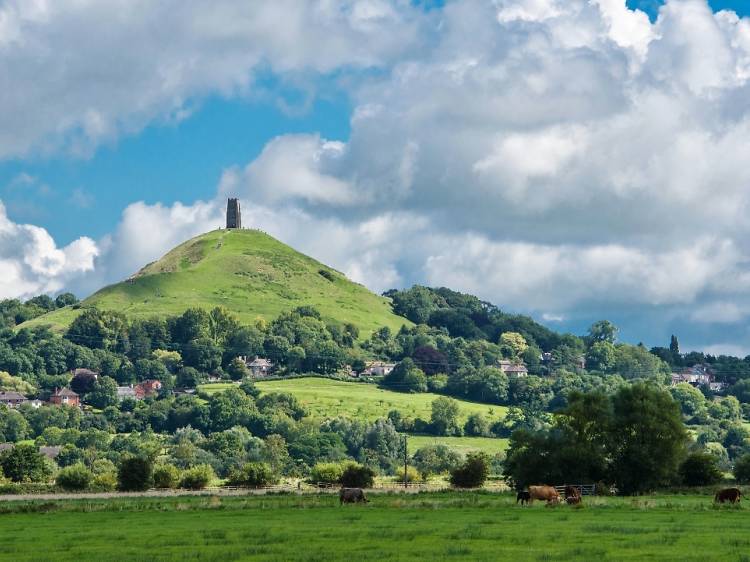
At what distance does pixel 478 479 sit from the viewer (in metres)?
107

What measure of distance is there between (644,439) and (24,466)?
66.6 m

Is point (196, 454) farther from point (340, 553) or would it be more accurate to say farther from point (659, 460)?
Answer: point (340, 553)

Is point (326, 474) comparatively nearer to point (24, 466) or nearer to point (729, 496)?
point (24, 466)

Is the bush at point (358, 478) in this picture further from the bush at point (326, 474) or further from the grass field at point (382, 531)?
the grass field at point (382, 531)

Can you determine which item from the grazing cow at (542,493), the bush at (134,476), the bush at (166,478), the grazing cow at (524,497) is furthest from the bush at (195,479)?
the grazing cow at (524,497)

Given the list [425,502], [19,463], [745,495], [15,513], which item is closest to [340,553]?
[425,502]

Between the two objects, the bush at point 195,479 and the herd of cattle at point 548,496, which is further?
the bush at point 195,479

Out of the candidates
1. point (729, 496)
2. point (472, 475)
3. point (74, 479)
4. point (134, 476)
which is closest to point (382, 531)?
point (729, 496)

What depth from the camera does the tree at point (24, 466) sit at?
132 m

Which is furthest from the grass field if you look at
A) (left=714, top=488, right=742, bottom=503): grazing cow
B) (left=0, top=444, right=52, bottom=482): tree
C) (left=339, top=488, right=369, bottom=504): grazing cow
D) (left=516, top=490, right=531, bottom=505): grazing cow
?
(left=0, top=444, right=52, bottom=482): tree

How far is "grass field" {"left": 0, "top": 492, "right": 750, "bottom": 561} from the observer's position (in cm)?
4553

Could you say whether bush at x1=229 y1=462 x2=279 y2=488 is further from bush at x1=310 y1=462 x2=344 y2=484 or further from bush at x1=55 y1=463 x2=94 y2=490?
bush at x1=55 y1=463 x2=94 y2=490

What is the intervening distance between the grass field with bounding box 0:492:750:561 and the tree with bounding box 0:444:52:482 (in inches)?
2361

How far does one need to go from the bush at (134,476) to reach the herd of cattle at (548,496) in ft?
119
